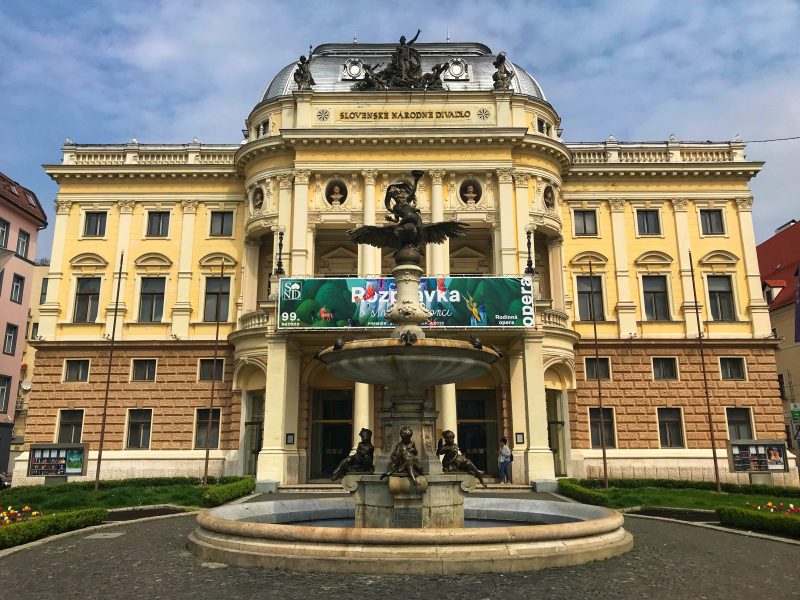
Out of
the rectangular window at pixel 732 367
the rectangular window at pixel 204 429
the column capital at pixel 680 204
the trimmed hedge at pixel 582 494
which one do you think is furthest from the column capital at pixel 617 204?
the rectangular window at pixel 204 429

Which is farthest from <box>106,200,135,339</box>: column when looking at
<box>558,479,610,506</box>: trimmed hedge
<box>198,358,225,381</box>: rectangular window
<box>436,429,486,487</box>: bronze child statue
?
<box>436,429,486,487</box>: bronze child statue

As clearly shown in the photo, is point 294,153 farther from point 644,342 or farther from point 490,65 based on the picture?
point 644,342

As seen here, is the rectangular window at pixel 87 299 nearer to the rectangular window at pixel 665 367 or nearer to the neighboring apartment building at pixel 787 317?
the rectangular window at pixel 665 367

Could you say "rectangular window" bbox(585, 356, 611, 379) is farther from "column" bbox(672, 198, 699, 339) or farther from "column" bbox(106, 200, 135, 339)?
"column" bbox(106, 200, 135, 339)

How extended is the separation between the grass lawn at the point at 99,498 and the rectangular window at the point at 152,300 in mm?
12364

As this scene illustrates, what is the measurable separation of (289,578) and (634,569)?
5.81 m

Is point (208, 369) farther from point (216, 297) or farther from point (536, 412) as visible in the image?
point (536, 412)

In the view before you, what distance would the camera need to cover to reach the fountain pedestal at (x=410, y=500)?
1258 cm

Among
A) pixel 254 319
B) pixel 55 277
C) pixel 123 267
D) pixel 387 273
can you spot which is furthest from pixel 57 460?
pixel 387 273

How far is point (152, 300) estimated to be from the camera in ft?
121

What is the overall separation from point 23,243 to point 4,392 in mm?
11644

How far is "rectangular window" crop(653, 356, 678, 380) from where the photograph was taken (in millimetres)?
35469

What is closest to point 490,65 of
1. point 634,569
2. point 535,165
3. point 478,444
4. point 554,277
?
point 535,165

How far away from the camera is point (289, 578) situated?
383 inches
